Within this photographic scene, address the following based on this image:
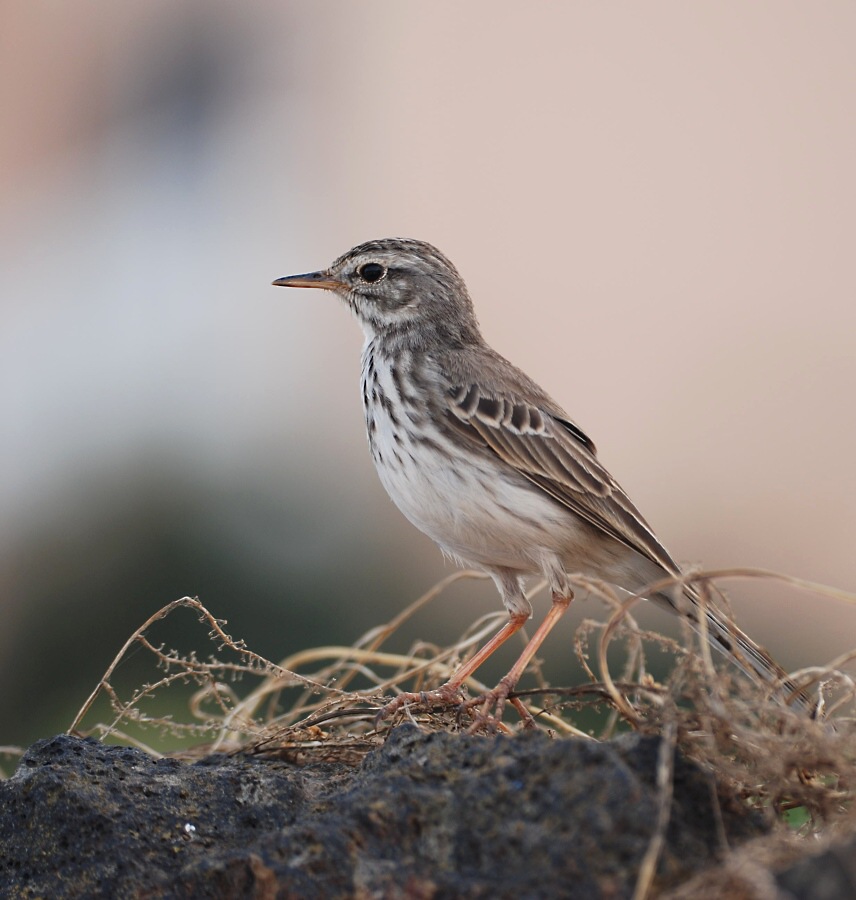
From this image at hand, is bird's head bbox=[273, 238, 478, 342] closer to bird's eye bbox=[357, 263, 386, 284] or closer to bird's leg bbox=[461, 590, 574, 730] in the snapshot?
bird's eye bbox=[357, 263, 386, 284]

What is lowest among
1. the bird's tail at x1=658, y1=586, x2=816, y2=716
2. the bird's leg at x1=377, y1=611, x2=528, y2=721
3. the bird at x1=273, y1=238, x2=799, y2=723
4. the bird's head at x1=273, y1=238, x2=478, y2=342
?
the bird's leg at x1=377, y1=611, x2=528, y2=721

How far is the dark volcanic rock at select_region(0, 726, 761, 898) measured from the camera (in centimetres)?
250

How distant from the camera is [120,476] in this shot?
11.3 m

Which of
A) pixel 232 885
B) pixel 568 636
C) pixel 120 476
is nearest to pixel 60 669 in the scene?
pixel 120 476

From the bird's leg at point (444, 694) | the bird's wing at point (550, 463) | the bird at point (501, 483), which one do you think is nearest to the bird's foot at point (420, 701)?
the bird's leg at point (444, 694)

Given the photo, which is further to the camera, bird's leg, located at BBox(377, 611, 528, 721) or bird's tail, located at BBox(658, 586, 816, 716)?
bird's leg, located at BBox(377, 611, 528, 721)

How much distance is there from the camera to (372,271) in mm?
5781

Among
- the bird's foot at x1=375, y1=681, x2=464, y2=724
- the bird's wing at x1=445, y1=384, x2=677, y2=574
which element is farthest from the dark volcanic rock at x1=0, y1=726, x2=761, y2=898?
the bird's wing at x1=445, y1=384, x2=677, y2=574

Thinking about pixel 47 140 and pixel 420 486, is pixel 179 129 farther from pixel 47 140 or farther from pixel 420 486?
pixel 420 486

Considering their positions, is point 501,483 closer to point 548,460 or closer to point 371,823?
point 548,460

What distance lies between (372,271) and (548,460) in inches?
58.2

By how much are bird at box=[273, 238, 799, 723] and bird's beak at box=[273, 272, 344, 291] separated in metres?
0.58

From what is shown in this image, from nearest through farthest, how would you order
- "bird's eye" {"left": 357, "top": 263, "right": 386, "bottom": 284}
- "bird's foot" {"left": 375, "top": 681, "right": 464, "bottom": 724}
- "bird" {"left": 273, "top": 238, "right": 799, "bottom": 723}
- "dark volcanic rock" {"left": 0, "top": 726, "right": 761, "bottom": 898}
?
"dark volcanic rock" {"left": 0, "top": 726, "right": 761, "bottom": 898}, "bird's foot" {"left": 375, "top": 681, "right": 464, "bottom": 724}, "bird" {"left": 273, "top": 238, "right": 799, "bottom": 723}, "bird's eye" {"left": 357, "top": 263, "right": 386, "bottom": 284}

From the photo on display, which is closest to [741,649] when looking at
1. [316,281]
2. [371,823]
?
[371,823]
